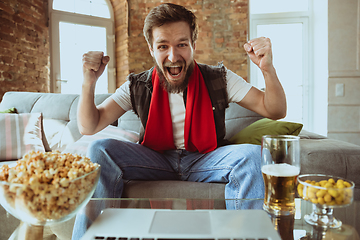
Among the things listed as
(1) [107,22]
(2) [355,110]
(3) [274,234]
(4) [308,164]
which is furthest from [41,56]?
(2) [355,110]

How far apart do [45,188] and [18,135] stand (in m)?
1.41

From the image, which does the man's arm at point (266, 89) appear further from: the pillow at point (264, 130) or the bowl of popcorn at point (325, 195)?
the bowl of popcorn at point (325, 195)

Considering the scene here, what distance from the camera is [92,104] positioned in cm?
126

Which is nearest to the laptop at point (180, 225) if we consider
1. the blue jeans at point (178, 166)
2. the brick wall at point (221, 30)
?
the blue jeans at point (178, 166)

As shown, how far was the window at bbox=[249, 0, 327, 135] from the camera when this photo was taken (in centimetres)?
396

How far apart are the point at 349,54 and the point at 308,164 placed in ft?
9.31

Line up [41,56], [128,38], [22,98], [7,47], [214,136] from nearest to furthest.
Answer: [214,136]
[22,98]
[7,47]
[41,56]
[128,38]

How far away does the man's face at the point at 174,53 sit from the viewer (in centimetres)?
132

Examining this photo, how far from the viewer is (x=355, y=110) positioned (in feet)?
10.8

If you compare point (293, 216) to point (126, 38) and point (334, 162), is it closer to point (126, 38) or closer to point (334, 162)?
point (334, 162)

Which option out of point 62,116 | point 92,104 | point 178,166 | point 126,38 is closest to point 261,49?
point 178,166

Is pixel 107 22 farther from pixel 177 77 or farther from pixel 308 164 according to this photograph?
pixel 308 164

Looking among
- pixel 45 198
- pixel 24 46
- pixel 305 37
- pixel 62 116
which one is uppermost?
pixel 305 37

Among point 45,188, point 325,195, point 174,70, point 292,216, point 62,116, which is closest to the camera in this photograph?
point 45,188
